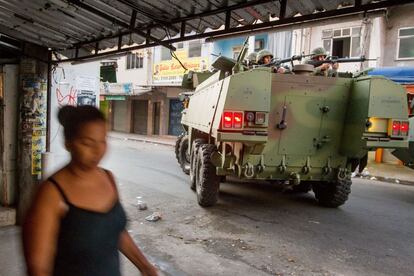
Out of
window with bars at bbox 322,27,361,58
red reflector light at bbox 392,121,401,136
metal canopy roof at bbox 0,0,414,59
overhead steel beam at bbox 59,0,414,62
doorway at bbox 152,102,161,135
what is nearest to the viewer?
overhead steel beam at bbox 59,0,414,62

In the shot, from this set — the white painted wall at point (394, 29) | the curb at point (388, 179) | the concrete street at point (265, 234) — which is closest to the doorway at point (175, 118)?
the white painted wall at point (394, 29)

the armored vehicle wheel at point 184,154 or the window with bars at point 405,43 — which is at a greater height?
the window with bars at point 405,43

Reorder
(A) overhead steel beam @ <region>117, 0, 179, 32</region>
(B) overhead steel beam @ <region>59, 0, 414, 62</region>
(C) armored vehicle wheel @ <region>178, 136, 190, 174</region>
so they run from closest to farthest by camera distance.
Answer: (B) overhead steel beam @ <region>59, 0, 414, 62</region>
(A) overhead steel beam @ <region>117, 0, 179, 32</region>
(C) armored vehicle wheel @ <region>178, 136, 190, 174</region>

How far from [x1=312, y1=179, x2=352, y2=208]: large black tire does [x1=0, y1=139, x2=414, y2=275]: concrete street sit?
0.17m

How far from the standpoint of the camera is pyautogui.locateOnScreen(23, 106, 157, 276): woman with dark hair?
1.57 meters

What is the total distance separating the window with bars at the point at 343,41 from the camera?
16.6m

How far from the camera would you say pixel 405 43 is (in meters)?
16.0

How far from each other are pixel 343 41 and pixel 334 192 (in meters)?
12.0

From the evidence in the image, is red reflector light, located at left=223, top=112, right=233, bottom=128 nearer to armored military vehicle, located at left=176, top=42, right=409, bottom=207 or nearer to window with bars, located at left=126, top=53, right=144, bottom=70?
armored military vehicle, located at left=176, top=42, right=409, bottom=207

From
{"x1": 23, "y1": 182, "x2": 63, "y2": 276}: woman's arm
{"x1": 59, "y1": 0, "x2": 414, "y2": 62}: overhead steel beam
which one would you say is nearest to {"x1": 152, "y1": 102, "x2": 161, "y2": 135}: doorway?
{"x1": 59, "y1": 0, "x2": 414, "y2": 62}: overhead steel beam

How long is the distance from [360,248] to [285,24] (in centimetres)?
297

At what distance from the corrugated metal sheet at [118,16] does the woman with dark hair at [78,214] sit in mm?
2400

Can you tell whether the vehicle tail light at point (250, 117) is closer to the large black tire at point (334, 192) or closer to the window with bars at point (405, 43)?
the large black tire at point (334, 192)

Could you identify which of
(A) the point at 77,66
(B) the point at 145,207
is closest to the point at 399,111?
(B) the point at 145,207
